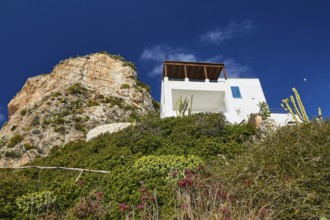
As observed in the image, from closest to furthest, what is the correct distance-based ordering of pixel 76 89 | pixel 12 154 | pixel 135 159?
1. pixel 135 159
2. pixel 12 154
3. pixel 76 89

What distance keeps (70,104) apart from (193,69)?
Result: 16.3 meters

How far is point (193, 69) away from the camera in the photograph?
24938 millimetres

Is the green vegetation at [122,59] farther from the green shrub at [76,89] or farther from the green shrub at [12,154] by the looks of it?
the green shrub at [12,154]

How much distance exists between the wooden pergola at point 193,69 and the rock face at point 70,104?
8.78 metres

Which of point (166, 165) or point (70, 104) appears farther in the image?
point (70, 104)

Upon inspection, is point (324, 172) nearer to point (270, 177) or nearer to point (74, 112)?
point (270, 177)

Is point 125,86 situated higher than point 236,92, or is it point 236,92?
point 125,86

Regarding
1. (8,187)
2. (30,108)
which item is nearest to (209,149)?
(8,187)

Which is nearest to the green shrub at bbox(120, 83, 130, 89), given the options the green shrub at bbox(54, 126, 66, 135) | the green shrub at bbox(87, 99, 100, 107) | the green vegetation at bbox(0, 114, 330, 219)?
the green shrub at bbox(87, 99, 100, 107)

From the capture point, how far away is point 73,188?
7.45 m

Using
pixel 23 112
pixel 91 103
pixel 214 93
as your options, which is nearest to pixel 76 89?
pixel 91 103

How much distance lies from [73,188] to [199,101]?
16.4 metres

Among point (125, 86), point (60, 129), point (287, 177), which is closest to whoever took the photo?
point (287, 177)

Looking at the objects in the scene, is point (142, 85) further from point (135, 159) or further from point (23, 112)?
point (135, 159)
